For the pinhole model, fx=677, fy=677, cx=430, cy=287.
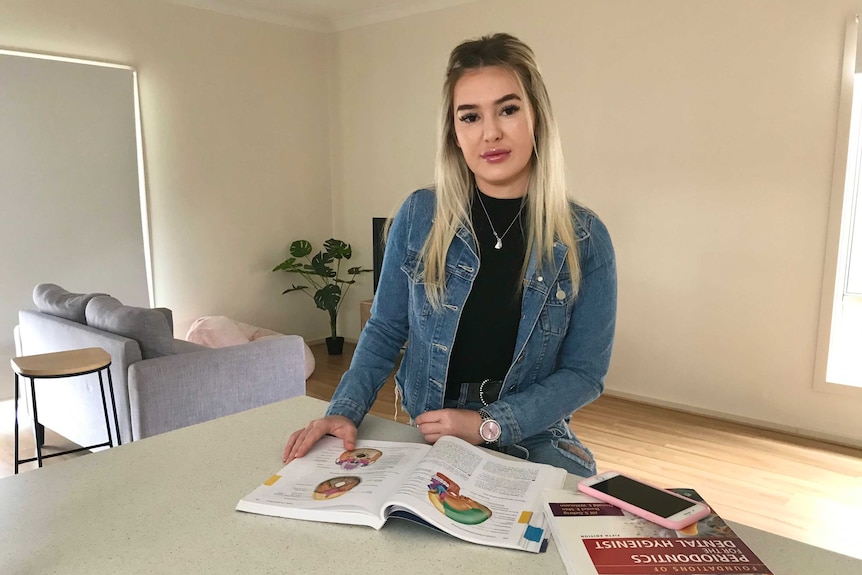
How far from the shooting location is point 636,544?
809 mm

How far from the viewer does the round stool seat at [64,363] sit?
268 centimetres

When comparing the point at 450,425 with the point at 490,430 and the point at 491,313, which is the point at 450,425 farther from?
the point at 491,313

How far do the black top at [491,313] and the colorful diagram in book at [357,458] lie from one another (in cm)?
32

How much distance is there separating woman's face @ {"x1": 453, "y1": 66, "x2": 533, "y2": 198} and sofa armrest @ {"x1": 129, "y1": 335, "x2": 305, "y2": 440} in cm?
204

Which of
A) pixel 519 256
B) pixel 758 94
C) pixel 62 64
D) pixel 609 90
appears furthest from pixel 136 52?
pixel 519 256

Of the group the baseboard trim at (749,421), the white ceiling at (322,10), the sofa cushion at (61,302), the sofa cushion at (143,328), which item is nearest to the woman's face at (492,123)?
the sofa cushion at (143,328)

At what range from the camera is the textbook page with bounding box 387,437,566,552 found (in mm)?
852

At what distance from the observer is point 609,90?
414cm

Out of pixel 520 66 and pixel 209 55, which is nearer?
pixel 520 66

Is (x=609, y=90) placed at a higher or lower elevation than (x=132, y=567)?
higher

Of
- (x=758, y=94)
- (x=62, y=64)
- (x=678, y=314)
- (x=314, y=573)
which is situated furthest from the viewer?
(x=62, y=64)

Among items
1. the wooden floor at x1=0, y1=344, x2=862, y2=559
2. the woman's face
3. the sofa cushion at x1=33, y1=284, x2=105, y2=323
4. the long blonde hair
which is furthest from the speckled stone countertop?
the sofa cushion at x1=33, y1=284, x2=105, y2=323

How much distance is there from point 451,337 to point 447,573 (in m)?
0.62

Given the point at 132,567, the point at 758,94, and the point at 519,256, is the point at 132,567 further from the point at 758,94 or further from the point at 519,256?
the point at 758,94
